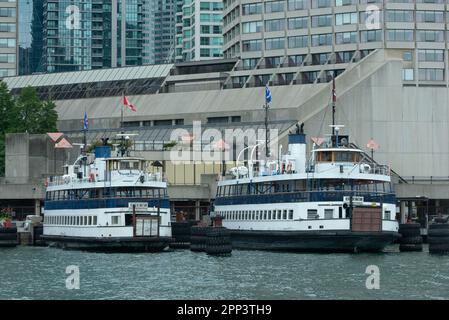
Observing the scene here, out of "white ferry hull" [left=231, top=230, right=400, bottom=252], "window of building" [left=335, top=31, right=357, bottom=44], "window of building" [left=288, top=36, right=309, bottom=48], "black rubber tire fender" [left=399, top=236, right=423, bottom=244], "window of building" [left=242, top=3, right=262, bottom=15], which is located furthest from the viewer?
"window of building" [left=242, top=3, right=262, bottom=15]

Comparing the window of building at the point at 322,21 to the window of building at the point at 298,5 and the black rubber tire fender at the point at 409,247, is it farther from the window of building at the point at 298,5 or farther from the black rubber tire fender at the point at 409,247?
the black rubber tire fender at the point at 409,247

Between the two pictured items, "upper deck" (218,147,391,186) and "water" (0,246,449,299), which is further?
"upper deck" (218,147,391,186)

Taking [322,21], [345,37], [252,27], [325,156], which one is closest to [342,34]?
[345,37]

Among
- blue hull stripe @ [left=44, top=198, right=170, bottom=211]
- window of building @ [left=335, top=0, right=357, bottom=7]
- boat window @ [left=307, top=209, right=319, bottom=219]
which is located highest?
window of building @ [left=335, top=0, right=357, bottom=7]

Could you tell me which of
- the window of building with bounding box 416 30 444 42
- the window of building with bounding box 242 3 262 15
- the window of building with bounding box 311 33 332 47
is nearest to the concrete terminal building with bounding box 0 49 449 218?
the window of building with bounding box 311 33 332 47

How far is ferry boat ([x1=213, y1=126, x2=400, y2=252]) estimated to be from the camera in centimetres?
8281

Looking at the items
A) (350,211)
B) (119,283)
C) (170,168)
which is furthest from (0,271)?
(170,168)

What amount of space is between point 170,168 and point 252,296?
67.6 metres

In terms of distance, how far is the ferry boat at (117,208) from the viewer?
85.6 meters

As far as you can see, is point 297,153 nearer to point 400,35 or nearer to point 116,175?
point 116,175

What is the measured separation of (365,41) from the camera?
149 metres

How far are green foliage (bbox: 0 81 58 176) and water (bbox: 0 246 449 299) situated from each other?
2400 inches

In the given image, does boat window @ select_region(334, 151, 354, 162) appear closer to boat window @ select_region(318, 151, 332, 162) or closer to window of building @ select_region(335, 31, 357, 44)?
boat window @ select_region(318, 151, 332, 162)
